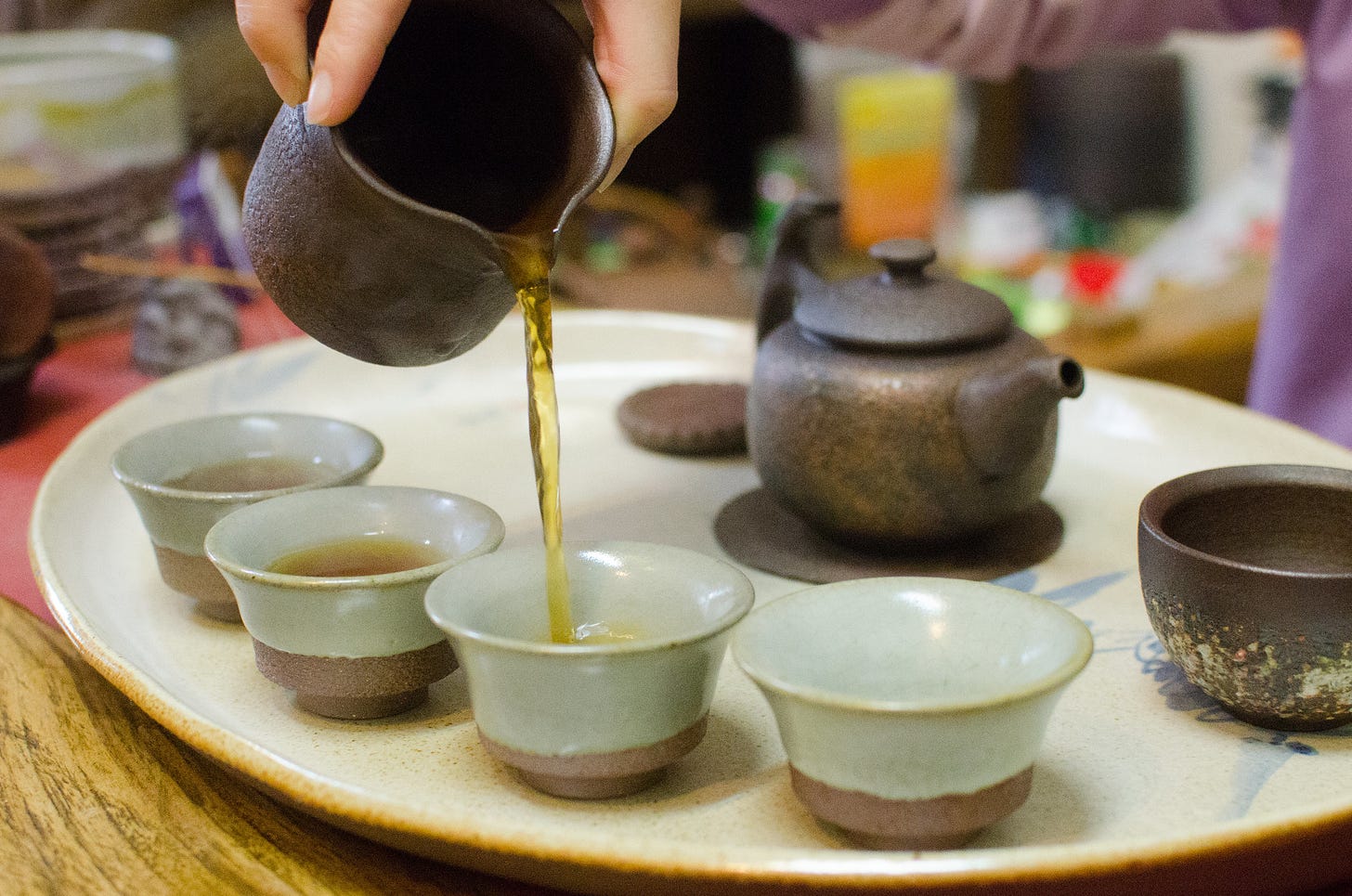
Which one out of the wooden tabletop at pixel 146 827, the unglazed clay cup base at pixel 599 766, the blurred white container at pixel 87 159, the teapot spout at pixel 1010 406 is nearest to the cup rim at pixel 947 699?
the unglazed clay cup base at pixel 599 766

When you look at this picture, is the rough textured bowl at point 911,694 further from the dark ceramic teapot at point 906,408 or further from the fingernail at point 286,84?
the fingernail at point 286,84

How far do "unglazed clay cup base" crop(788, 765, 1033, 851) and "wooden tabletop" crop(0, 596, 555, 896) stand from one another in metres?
0.20

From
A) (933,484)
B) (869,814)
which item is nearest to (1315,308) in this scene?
(933,484)

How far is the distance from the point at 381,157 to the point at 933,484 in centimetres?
60

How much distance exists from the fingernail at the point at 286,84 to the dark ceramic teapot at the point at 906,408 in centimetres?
54

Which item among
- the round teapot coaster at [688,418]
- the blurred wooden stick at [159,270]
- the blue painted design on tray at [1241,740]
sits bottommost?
the round teapot coaster at [688,418]

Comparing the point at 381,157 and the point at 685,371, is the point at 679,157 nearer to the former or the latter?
the point at 685,371

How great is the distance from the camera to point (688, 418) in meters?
1.67

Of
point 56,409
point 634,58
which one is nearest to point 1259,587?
point 634,58

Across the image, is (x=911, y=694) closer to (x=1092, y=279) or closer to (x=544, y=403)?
(x=544, y=403)

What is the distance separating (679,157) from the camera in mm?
4672

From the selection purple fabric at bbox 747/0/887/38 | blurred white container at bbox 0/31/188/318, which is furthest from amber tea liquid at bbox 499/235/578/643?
blurred white container at bbox 0/31/188/318

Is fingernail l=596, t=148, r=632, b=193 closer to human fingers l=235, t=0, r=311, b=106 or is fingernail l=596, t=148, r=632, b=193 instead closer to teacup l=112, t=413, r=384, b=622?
human fingers l=235, t=0, r=311, b=106

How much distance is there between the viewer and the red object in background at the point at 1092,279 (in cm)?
332
